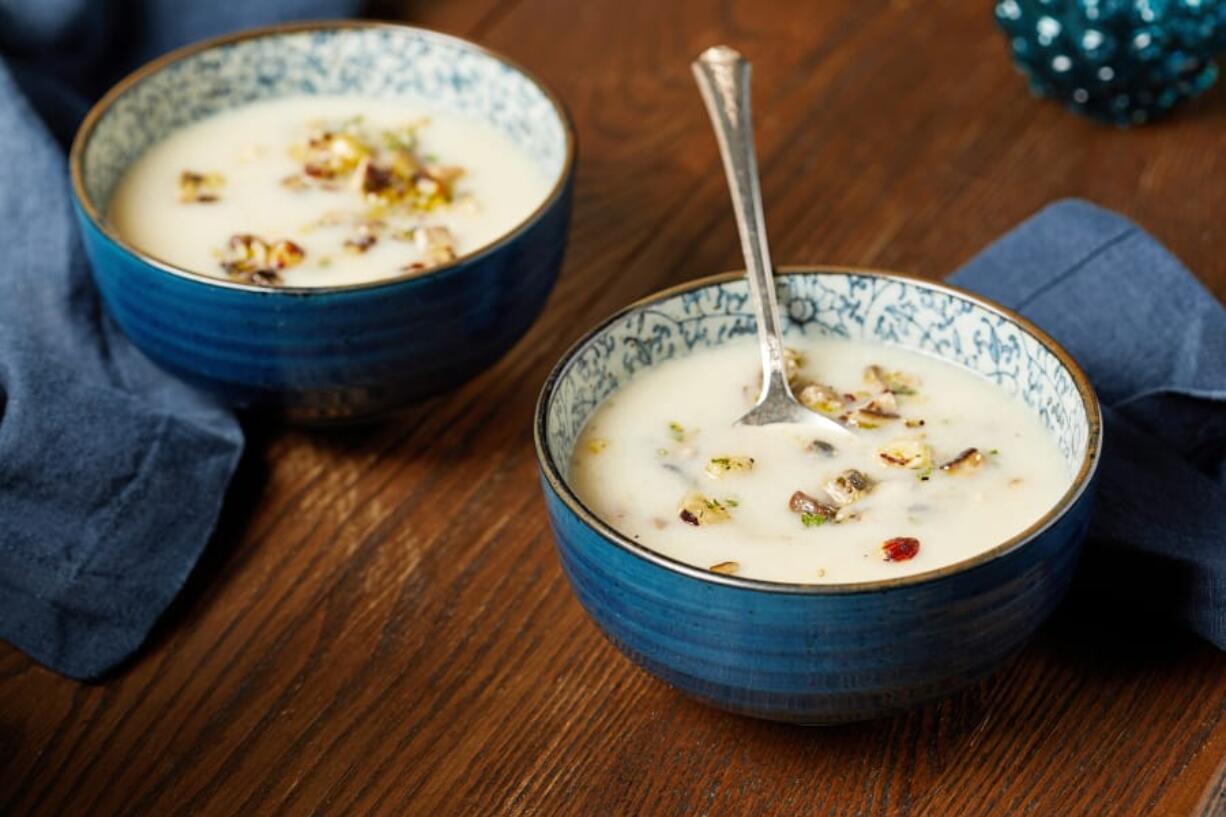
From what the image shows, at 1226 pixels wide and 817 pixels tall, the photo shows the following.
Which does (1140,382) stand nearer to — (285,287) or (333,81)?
(285,287)

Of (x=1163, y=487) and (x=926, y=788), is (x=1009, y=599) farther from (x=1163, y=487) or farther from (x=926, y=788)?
(x=1163, y=487)

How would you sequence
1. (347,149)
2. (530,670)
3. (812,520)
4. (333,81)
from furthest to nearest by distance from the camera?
(333,81) < (347,149) < (530,670) < (812,520)

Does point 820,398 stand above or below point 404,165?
above

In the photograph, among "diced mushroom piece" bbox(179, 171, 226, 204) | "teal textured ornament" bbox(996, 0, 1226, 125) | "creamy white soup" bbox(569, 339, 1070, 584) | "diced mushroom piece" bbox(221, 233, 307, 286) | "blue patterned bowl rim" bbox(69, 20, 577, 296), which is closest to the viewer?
"creamy white soup" bbox(569, 339, 1070, 584)

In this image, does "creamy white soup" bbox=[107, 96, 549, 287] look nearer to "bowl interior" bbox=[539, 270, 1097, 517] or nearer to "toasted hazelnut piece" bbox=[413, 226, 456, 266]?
"toasted hazelnut piece" bbox=[413, 226, 456, 266]

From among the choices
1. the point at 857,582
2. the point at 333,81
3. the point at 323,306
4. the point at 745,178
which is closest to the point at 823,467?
the point at 857,582

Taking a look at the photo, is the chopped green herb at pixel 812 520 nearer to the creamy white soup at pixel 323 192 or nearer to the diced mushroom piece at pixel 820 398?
the diced mushroom piece at pixel 820 398

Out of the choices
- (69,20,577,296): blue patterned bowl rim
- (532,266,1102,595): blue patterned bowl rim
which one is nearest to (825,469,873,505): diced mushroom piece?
(532,266,1102,595): blue patterned bowl rim
